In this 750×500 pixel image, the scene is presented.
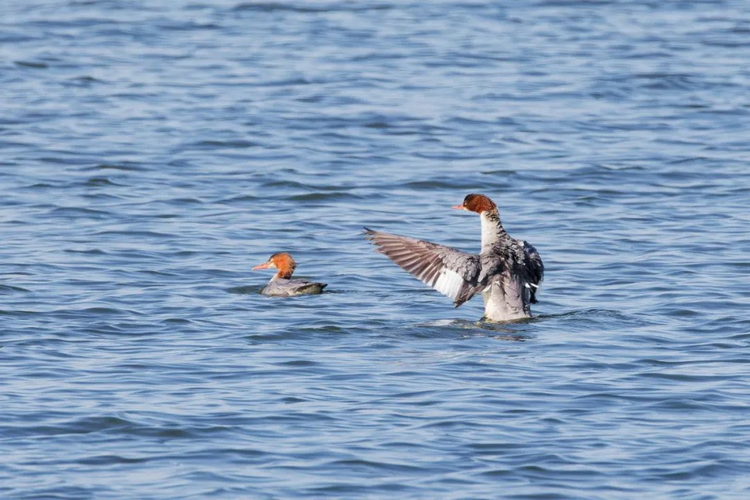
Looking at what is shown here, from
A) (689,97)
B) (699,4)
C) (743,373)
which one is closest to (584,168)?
(689,97)

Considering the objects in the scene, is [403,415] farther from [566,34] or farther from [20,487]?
[566,34]

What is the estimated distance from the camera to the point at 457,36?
101ft

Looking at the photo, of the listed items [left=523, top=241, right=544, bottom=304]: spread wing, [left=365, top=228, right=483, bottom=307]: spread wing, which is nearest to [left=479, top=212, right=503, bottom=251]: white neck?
[left=523, top=241, right=544, bottom=304]: spread wing

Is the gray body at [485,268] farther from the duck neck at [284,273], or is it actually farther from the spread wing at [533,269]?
the duck neck at [284,273]

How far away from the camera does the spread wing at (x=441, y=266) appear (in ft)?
39.1

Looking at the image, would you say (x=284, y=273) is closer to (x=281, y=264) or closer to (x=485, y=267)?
(x=281, y=264)

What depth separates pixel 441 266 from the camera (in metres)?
12.0

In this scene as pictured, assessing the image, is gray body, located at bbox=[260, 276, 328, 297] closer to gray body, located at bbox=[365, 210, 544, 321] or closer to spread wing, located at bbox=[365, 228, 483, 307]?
gray body, located at bbox=[365, 210, 544, 321]

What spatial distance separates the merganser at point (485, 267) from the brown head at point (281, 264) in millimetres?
→ 2012

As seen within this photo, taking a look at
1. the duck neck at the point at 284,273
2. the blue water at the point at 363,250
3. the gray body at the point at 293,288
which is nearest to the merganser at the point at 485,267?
the blue water at the point at 363,250

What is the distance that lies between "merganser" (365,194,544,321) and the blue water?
27 centimetres

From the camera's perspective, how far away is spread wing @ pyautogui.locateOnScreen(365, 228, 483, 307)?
11922 millimetres

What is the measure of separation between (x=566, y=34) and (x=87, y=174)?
14.8 meters

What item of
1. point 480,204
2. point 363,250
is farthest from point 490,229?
point 363,250
